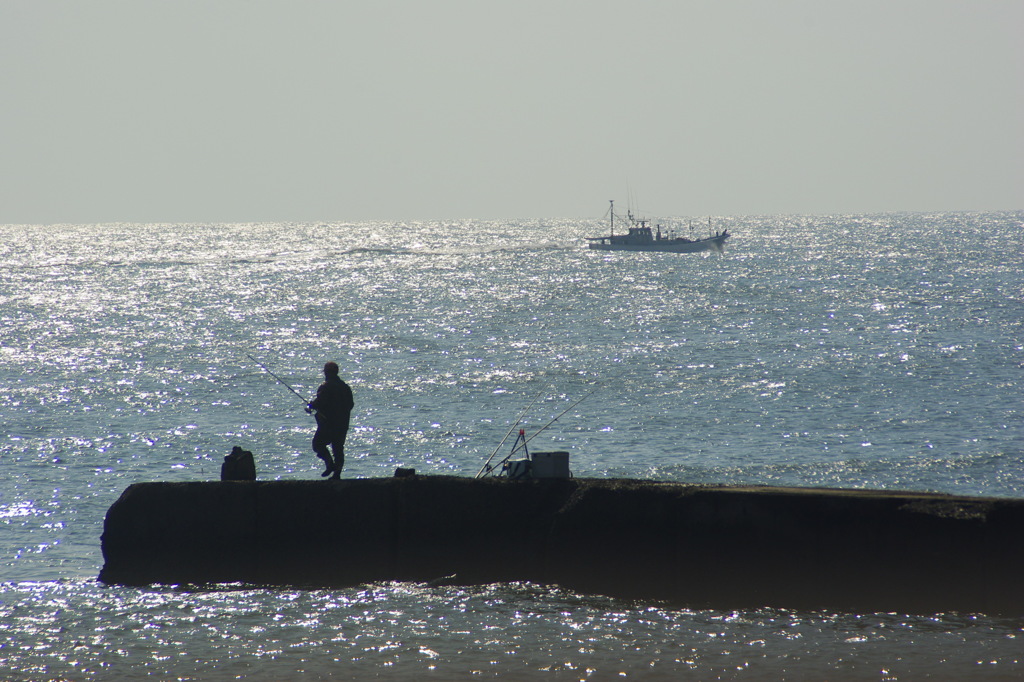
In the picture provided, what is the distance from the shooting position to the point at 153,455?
892 inches

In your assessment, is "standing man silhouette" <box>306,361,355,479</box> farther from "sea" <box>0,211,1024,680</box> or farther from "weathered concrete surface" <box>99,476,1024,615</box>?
"sea" <box>0,211,1024,680</box>

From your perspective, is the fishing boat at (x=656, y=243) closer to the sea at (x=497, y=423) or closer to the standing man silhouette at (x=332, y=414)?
the sea at (x=497, y=423)

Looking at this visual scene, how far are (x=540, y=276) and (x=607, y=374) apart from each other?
55.5 m

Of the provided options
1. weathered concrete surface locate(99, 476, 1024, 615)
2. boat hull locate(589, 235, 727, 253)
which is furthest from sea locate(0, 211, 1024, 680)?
boat hull locate(589, 235, 727, 253)

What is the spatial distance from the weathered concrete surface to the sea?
0.19m

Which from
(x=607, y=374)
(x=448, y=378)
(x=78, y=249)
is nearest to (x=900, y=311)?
(x=607, y=374)

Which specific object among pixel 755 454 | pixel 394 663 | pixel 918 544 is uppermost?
pixel 918 544

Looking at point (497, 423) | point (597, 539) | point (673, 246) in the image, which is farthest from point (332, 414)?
point (673, 246)

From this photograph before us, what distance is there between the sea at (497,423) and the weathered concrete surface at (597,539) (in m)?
0.19

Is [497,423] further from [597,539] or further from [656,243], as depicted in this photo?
[656,243]

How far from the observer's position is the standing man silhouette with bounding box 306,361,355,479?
943 centimetres

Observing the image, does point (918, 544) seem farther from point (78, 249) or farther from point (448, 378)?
point (78, 249)

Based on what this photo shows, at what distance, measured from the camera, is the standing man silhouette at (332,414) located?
943cm

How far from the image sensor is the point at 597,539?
8.51 meters
